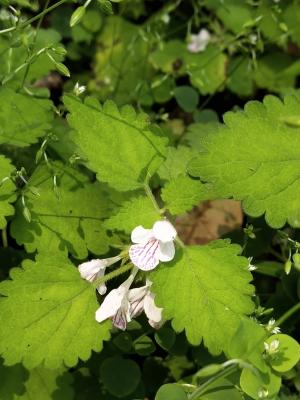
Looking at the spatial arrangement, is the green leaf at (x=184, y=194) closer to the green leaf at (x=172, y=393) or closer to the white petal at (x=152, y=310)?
the white petal at (x=152, y=310)

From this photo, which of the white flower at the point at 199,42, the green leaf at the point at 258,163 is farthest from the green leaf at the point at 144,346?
the white flower at the point at 199,42

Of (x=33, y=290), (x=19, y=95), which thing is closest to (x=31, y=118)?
(x=19, y=95)

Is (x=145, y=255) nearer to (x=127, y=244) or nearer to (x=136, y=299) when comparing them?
(x=136, y=299)

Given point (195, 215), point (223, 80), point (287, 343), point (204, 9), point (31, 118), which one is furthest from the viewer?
point (204, 9)

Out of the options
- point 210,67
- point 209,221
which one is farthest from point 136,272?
point 210,67

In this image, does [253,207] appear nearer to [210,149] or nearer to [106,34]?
[210,149]

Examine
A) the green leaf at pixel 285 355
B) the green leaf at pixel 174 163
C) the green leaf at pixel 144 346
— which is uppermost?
the green leaf at pixel 174 163
